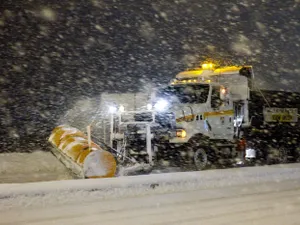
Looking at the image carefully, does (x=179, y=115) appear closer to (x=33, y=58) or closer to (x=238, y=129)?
(x=238, y=129)

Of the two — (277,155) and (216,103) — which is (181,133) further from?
(277,155)

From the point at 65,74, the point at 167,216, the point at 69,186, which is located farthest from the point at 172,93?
the point at 65,74

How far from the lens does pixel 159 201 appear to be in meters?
6.55

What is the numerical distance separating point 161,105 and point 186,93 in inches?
32.1

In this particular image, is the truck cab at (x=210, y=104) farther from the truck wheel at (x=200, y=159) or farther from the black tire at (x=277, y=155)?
the black tire at (x=277, y=155)

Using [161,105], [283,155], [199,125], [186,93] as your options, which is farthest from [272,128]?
[161,105]

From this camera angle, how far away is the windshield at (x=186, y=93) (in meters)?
12.2

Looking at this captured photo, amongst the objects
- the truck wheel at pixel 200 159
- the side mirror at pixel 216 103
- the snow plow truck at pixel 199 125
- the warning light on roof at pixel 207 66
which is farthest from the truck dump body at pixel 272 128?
the truck wheel at pixel 200 159

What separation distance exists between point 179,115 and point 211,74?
8.51ft

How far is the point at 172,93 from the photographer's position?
40.3 ft

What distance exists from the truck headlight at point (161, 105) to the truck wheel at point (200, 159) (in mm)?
1503

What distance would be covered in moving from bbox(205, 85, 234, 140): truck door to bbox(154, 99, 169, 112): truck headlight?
4.08ft

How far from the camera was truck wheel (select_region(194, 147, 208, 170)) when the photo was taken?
1208 centimetres

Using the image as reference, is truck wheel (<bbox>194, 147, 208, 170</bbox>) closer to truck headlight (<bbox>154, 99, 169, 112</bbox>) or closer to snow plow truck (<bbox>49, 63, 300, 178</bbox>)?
snow plow truck (<bbox>49, 63, 300, 178</bbox>)
